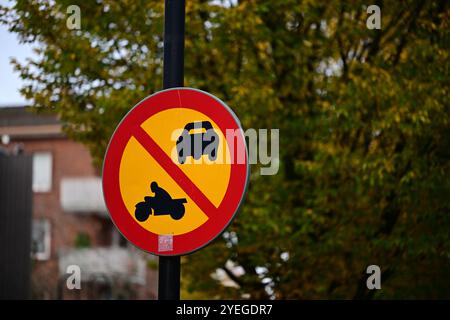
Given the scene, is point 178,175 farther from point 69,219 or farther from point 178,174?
point 69,219

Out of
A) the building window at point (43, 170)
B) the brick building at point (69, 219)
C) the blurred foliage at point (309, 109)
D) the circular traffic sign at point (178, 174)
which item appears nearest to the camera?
the circular traffic sign at point (178, 174)

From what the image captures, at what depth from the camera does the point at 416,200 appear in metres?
8.83

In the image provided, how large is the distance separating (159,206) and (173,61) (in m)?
0.79

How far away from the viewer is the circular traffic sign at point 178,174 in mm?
3744

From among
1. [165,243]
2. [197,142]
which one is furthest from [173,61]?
[165,243]

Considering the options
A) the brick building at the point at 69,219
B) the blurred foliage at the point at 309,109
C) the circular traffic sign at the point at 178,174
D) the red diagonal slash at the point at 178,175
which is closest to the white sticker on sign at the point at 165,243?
the circular traffic sign at the point at 178,174

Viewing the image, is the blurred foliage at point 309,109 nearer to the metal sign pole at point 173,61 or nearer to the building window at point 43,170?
the metal sign pole at point 173,61

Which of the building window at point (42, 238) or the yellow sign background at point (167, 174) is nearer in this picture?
the yellow sign background at point (167, 174)

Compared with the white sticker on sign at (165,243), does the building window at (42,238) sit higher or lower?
lower

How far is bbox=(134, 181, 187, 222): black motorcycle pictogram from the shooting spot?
3.84m
